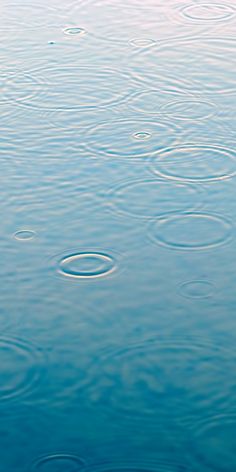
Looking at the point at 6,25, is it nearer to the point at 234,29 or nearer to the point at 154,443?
the point at 234,29

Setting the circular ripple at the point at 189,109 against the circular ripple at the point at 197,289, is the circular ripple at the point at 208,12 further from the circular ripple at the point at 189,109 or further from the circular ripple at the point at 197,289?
the circular ripple at the point at 197,289

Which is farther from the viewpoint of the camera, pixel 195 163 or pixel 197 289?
pixel 195 163

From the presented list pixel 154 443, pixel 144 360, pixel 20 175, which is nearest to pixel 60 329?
pixel 144 360

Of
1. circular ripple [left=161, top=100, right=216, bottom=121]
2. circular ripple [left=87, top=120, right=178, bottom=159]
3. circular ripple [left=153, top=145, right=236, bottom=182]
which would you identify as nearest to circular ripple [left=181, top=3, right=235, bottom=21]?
circular ripple [left=161, top=100, right=216, bottom=121]

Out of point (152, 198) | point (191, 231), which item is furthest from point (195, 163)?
point (191, 231)

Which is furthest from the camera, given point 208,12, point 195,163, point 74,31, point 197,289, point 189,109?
point 208,12

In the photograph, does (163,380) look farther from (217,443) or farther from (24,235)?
(24,235)

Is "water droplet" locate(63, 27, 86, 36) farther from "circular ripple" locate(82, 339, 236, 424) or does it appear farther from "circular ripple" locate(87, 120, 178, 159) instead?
"circular ripple" locate(82, 339, 236, 424)
